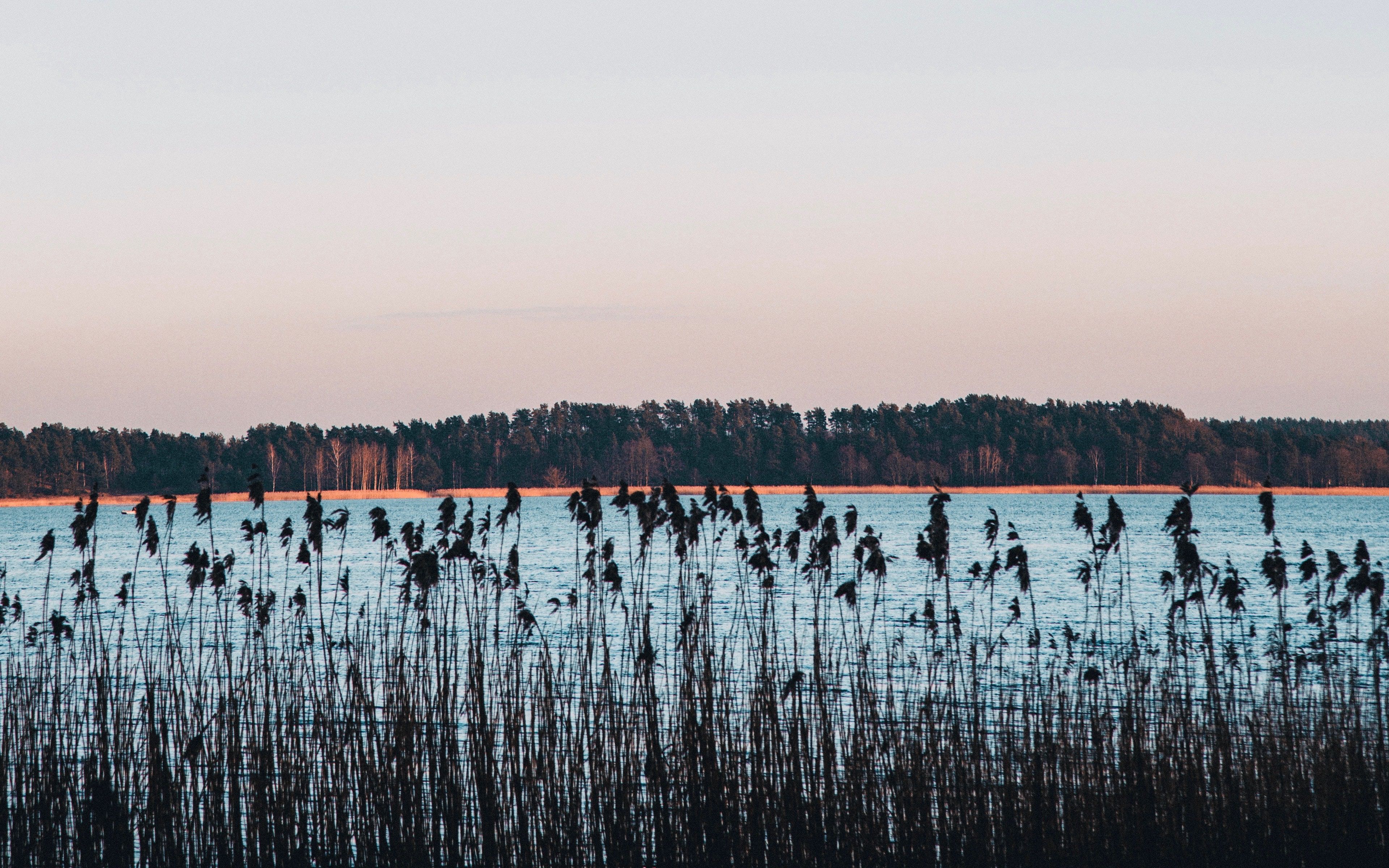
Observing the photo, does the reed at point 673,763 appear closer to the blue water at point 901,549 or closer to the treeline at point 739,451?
the blue water at point 901,549

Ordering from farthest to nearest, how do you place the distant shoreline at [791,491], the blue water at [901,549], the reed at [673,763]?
the distant shoreline at [791,491], the blue water at [901,549], the reed at [673,763]

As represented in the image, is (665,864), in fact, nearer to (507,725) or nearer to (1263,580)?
(507,725)

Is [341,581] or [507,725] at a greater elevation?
[341,581]

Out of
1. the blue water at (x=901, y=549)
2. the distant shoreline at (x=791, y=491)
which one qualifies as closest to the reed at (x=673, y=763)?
the blue water at (x=901, y=549)

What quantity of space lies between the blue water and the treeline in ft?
18.9

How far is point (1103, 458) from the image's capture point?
470 ft

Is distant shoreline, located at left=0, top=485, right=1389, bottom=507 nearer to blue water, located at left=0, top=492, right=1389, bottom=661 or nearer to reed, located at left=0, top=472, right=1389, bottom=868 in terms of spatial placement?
blue water, located at left=0, top=492, right=1389, bottom=661

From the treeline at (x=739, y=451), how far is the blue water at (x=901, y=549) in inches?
227

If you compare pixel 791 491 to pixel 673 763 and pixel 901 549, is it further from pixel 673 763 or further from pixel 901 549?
pixel 673 763

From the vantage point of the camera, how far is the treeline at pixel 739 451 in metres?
133

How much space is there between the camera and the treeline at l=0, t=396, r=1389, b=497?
132625mm

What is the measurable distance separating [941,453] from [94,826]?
145536mm

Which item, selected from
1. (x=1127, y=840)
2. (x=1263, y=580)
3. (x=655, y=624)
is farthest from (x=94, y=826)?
(x=1263, y=580)

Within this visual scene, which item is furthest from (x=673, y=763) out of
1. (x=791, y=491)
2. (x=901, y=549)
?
(x=791, y=491)
